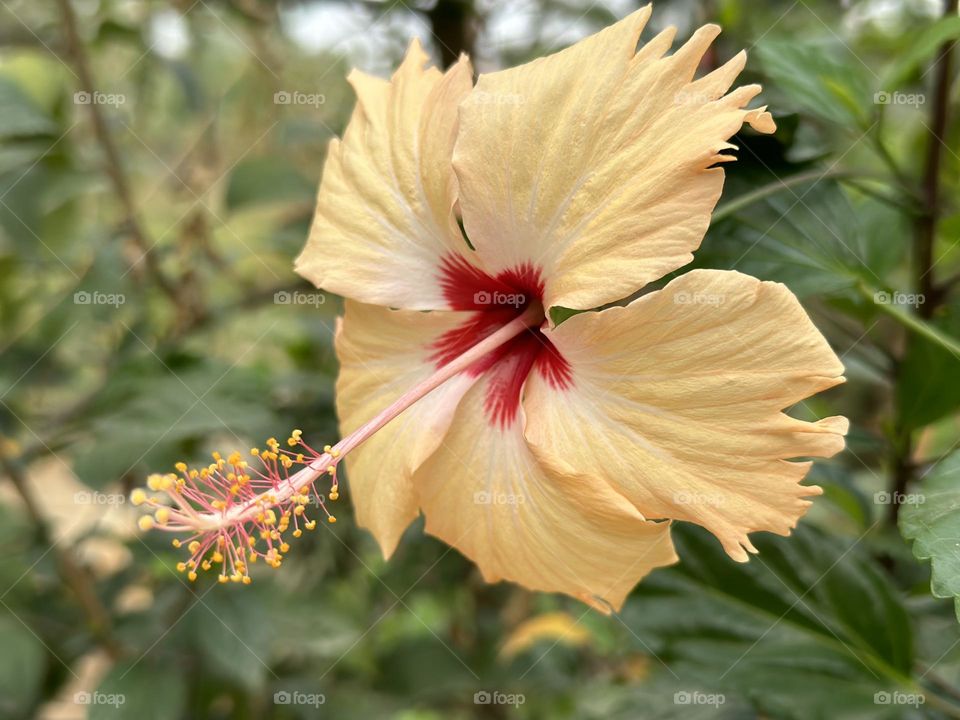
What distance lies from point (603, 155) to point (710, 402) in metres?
0.24

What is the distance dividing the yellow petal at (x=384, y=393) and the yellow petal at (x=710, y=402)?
0.20 meters

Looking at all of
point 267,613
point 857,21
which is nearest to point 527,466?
point 267,613

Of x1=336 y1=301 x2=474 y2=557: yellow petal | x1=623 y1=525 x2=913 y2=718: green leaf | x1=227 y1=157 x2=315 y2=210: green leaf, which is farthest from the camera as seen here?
x1=227 y1=157 x2=315 y2=210: green leaf

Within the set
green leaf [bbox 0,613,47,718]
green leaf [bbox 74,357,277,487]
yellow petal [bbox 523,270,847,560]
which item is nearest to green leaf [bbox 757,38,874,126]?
yellow petal [bbox 523,270,847,560]

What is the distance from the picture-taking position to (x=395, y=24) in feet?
5.41

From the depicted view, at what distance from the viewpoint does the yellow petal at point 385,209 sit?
0.92 meters

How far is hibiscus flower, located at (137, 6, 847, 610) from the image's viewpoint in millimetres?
737

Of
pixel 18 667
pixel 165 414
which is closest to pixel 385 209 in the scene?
pixel 165 414

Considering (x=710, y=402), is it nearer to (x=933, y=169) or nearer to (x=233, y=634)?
(x=933, y=169)

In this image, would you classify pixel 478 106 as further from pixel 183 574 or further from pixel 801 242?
pixel 183 574

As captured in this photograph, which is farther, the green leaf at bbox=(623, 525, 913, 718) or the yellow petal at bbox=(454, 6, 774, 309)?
the green leaf at bbox=(623, 525, 913, 718)

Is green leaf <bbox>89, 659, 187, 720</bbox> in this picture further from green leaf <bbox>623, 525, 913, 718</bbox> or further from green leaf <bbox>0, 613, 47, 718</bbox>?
green leaf <bbox>623, 525, 913, 718</bbox>

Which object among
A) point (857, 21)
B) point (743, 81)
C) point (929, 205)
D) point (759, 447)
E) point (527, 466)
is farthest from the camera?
point (857, 21)

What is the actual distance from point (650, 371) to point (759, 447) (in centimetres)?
12
